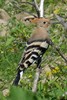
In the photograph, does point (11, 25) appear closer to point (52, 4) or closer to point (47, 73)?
point (52, 4)

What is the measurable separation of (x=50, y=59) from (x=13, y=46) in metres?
2.02

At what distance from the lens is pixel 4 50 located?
623cm

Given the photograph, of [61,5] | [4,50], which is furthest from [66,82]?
[61,5]

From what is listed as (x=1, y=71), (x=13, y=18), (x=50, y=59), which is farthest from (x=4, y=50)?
(x=50, y=59)

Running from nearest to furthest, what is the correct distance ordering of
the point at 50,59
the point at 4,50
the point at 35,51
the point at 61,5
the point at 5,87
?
the point at 35,51
the point at 50,59
the point at 5,87
the point at 4,50
the point at 61,5

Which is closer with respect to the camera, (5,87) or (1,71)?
(5,87)

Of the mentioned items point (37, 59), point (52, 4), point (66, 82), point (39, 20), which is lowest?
point (52, 4)

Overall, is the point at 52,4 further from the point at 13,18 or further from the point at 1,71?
the point at 1,71

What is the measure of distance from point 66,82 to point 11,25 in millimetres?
3374

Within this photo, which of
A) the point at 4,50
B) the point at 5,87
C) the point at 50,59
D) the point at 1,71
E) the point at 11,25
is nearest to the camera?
the point at 50,59

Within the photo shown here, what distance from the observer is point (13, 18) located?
749 centimetres

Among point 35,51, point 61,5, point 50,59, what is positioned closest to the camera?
point 35,51

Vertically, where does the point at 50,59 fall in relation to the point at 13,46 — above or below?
above

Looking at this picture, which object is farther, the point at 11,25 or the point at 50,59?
the point at 11,25
